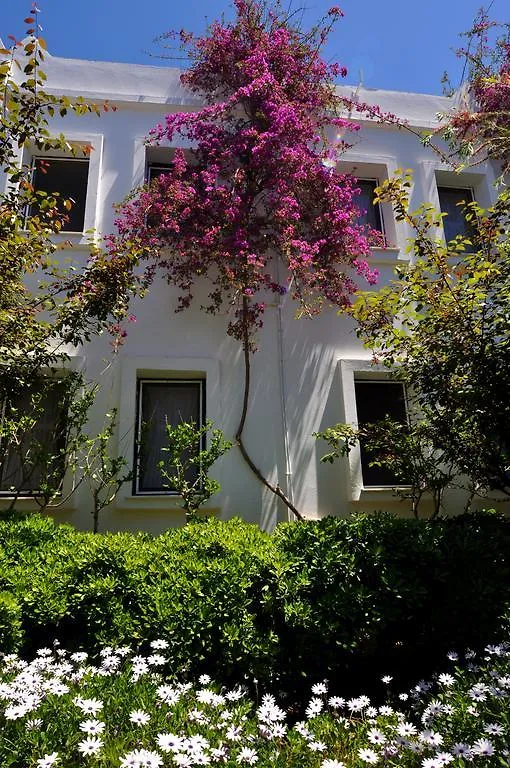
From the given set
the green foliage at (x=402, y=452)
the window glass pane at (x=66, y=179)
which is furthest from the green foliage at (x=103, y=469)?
the window glass pane at (x=66, y=179)

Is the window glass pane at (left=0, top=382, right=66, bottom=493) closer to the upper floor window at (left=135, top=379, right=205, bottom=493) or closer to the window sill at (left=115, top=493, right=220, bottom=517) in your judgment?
the window sill at (left=115, top=493, right=220, bottom=517)

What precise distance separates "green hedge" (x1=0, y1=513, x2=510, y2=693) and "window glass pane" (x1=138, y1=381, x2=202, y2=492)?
204cm

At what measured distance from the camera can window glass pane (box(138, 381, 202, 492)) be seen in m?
6.53

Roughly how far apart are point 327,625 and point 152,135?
6597 millimetres

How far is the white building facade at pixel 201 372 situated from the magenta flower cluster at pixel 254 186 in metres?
0.31

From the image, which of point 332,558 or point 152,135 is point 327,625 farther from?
point 152,135

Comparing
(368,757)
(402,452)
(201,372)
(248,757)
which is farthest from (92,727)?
(201,372)

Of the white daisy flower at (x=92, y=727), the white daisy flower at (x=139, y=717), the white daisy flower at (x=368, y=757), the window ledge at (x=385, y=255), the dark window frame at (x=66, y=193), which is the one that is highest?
the dark window frame at (x=66, y=193)

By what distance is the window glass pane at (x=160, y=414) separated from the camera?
6.53 metres

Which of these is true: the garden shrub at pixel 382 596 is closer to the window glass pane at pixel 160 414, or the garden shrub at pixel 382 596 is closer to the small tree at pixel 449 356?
the small tree at pixel 449 356

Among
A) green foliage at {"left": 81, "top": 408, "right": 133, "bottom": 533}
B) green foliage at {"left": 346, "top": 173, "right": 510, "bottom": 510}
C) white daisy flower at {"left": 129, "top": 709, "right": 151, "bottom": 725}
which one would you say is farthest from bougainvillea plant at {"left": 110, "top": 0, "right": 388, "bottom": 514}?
white daisy flower at {"left": 129, "top": 709, "right": 151, "bottom": 725}

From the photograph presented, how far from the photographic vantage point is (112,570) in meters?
3.94

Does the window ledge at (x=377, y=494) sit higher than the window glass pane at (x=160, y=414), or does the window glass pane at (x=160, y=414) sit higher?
the window glass pane at (x=160, y=414)

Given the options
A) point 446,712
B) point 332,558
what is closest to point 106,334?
point 332,558
